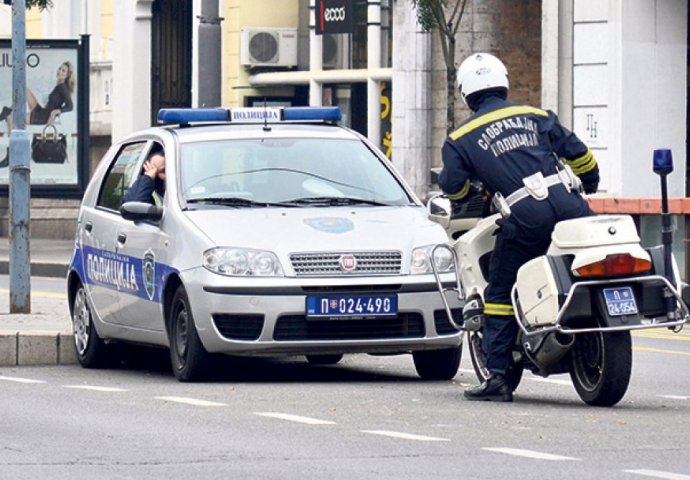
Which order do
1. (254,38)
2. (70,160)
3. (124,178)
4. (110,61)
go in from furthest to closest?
1. (110,61)
2. (254,38)
3. (70,160)
4. (124,178)

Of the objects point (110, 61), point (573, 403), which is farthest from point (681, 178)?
point (573, 403)

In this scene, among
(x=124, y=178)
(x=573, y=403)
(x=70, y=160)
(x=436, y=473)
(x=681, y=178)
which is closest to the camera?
(x=436, y=473)

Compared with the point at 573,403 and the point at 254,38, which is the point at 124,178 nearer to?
the point at 573,403

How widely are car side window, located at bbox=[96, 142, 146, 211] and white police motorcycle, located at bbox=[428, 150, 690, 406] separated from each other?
3507 mm

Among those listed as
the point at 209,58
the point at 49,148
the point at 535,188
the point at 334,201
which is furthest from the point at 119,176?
the point at 49,148

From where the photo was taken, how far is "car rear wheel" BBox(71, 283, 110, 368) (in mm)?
14023

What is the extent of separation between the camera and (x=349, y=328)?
12344mm

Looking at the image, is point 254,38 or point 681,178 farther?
point 254,38

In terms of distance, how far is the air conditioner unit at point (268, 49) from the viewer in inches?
1366

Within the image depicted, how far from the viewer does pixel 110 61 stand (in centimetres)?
3803

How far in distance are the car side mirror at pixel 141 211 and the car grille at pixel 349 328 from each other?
1.24m

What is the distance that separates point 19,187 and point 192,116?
343 cm

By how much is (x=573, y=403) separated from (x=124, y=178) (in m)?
3.94

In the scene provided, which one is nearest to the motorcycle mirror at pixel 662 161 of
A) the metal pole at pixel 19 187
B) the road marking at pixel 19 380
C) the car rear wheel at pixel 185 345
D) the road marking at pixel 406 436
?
the road marking at pixel 406 436
